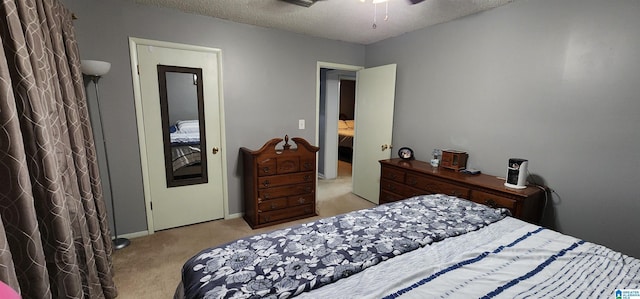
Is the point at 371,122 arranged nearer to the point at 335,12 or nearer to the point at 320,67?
the point at 320,67

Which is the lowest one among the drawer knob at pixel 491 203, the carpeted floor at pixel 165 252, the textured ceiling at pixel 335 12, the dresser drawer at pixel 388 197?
the carpeted floor at pixel 165 252

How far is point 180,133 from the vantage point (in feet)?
8.95

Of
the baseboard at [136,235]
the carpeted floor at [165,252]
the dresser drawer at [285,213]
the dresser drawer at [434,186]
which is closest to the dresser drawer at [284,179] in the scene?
the dresser drawer at [285,213]

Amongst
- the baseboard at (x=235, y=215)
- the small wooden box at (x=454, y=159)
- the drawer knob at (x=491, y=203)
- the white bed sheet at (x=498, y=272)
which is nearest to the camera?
the white bed sheet at (x=498, y=272)

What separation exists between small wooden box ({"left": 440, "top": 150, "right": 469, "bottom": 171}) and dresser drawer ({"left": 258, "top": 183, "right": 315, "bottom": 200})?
1.51 m

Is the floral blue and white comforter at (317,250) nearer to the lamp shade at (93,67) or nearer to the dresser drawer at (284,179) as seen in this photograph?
the dresser drawer at (284,179)

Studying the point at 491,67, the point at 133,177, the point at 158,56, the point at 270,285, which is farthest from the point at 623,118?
the point at 133,177

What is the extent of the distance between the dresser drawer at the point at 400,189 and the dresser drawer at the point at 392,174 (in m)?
0.05

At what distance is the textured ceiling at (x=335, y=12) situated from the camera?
230 cm

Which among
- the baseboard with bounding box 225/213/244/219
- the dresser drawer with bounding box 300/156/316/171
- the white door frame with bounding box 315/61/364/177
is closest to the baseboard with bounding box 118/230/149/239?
the baseboard with bounding box 225/213/244/219

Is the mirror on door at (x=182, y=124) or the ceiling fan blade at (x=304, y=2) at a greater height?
the ceiling fan blade at (x=304, y=2)

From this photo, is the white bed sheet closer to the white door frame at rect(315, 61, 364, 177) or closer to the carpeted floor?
the carpeted floor

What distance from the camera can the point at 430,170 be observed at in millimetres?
2643

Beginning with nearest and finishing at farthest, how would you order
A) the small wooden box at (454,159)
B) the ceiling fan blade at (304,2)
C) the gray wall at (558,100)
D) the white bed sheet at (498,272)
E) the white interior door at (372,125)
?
1. the white bed sheet at (498,272)
2. the gray wall at (558,100)
3. the ceiling fan blade at (304,2)
4. the small wooden box at (454,159)
5. the white interior door at (372,125)
